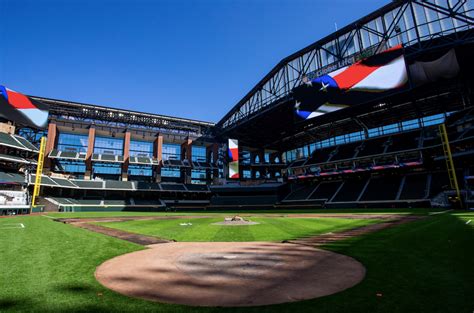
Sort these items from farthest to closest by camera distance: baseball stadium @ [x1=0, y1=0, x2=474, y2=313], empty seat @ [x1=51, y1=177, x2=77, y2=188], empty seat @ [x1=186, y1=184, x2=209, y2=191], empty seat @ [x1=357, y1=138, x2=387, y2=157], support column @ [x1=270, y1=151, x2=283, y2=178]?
support column @ [x1=270, y1=151, x2=283, y2=178] → empty seat @ [x1=186, y1=184, x2=209, y2=191] → empty seat @ [x1=51, y1=177, x2=77, y2=188] → empty seat @ [x1=357, y1=138, x2=387, y2=157] → baseball stadium @ [x1=0, y1=0, x2=474, y2=313]

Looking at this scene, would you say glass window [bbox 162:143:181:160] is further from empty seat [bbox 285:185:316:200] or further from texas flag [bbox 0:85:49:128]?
empty seat [bbox 285:185:316:200]

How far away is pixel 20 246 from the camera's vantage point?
35.2 feet

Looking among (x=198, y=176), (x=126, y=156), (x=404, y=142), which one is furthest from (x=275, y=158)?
(x=126, y=156)

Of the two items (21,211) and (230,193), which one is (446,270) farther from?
(230,193)

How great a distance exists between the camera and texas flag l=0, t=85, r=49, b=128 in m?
51.0

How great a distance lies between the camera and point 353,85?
39594 millimetres

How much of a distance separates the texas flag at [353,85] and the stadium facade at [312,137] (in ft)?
0.52

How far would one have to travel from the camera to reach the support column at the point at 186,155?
240ft

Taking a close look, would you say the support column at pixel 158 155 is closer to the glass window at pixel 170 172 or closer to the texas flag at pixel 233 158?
the glass window at pixel 170 172

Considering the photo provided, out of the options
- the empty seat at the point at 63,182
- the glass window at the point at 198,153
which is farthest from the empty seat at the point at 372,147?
the empty seat at the point at 63,182

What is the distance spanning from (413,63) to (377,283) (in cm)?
4224

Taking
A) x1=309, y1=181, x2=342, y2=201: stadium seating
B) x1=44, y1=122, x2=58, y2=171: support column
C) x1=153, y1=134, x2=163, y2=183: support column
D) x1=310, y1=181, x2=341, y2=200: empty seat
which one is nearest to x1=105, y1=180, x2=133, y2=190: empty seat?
x1=153, y1=134, x2=163, y2=183: support column

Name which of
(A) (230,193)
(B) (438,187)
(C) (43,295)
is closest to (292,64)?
(B) (438,187)

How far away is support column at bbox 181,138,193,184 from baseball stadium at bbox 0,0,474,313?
0.57 meters
